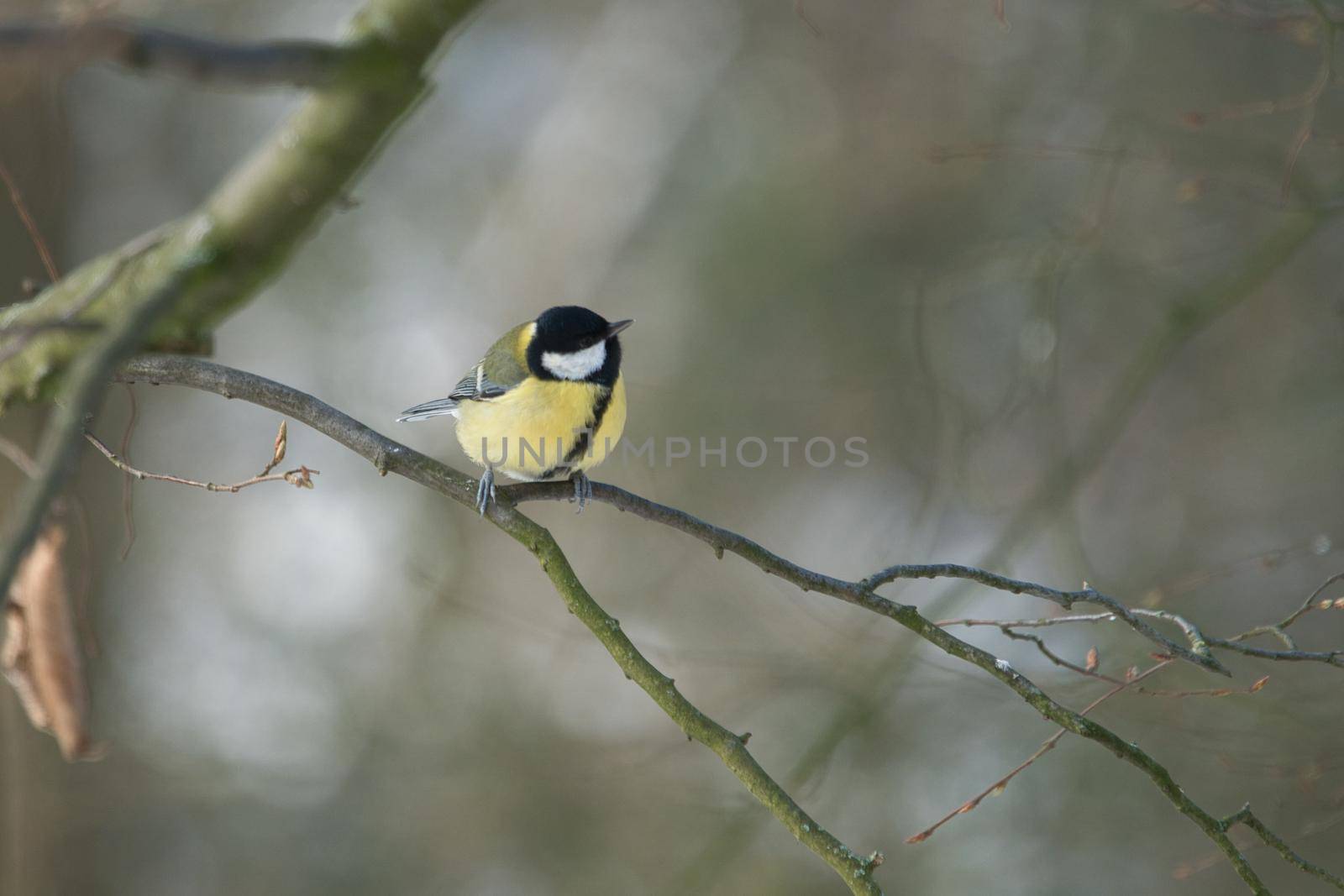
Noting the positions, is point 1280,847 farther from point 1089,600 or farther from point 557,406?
point 557,406

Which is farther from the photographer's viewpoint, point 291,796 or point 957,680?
point 291,796

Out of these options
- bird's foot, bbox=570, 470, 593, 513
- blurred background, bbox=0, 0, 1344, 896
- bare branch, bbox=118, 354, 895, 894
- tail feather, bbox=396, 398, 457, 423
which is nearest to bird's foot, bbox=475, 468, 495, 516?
bare branch, bbox=118, 354, 895, 894

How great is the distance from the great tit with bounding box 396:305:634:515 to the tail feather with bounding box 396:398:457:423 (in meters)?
0.38

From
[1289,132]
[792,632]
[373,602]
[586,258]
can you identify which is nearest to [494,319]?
[586,258]

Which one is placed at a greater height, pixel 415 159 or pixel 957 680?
pixel 415 159

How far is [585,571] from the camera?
5348 millimetres

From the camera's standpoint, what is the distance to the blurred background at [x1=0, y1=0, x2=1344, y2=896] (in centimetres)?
427

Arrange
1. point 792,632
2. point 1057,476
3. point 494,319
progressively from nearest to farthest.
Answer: point 1057,476 < point 792,632 < point 494,319

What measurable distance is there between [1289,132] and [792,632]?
3141mm

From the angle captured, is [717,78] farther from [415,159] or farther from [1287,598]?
[1287,598]

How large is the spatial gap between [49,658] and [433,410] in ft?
4.94

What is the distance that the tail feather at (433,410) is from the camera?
3529 millimetres

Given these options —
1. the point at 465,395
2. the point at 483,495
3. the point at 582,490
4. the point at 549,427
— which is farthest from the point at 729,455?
the point at 483,495

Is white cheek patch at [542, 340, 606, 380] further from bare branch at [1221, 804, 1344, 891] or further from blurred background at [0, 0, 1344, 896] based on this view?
bare branch at [1221, 804, 1344, 891]
